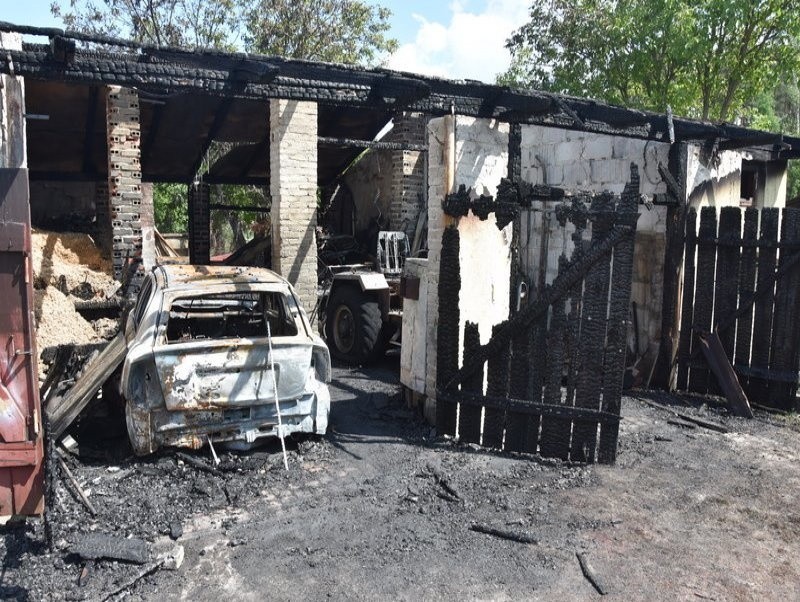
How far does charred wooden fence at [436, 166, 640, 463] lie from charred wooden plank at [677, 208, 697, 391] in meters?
2.67

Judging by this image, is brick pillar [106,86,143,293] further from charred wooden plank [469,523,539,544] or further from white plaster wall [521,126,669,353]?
charred wooden plank [469,523,539,544]

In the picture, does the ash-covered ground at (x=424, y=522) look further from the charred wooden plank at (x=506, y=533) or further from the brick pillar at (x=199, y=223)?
the brick pillar at (x=199, y=223)

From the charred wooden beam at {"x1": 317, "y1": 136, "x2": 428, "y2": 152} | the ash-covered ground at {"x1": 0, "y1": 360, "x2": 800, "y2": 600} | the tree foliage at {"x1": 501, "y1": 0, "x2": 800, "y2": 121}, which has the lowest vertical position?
the ash-covered ground at {"x1": 0, "y1": 360, "x2": 800, "y2": 600}

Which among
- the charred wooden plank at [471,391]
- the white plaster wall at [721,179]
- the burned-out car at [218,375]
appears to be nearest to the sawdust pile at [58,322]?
the burned-out car at [218,375]

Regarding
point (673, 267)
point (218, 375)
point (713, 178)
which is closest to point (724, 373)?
point (673, 267)

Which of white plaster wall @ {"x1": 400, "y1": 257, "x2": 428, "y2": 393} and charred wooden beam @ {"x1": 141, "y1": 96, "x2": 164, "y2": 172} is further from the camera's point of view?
charred wooden beam @ {"x1": 141, "y1": 96, "x2": 164, "y2": 172}

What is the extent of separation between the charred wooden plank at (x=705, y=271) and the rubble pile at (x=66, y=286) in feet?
23.8

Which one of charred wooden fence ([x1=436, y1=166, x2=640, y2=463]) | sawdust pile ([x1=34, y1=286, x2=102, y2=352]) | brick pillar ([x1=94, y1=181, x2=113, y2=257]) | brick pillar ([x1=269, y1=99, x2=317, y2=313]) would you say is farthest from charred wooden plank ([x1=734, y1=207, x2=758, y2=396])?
brick pillar ([x1=94, y1=181, x2=113, y2=257])

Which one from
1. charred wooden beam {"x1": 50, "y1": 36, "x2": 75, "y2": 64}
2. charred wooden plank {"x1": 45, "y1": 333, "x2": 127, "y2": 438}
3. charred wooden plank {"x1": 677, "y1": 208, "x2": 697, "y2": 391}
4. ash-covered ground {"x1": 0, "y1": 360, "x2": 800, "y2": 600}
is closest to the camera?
ash-covered ground {"x1": 0, "y1": 360, "x2": 800, "y2": 600}

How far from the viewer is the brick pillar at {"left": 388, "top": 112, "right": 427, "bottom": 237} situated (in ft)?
39.5

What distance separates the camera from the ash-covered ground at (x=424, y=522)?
365cm

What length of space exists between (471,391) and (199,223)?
956cm

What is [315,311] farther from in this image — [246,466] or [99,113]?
[99,113]

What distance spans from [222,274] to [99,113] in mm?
6611
